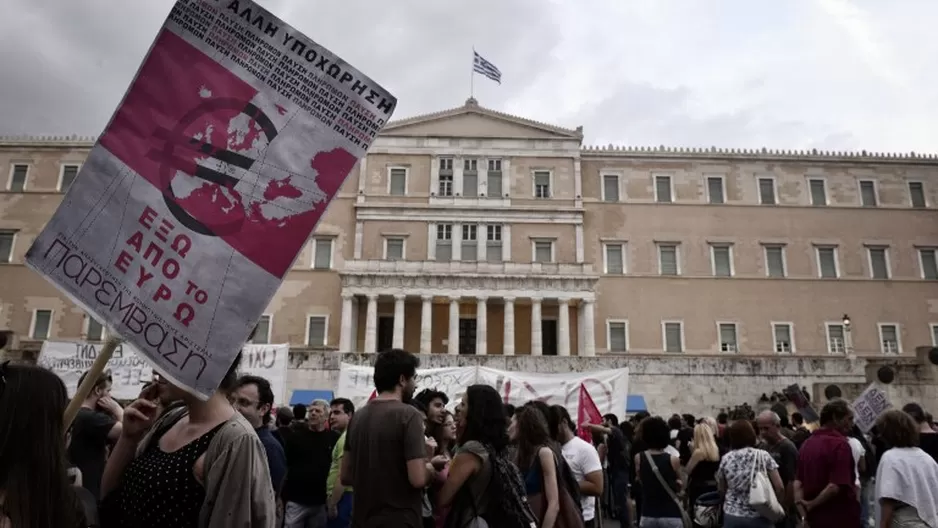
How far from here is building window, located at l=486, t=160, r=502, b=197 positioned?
34750mm

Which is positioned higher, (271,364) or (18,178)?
(18,178)

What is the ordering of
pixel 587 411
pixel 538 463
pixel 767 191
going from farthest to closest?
pixel 767 191 → pixel 587 411 → pixel 538 463

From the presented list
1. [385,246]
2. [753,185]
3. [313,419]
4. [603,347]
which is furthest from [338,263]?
[313,419]

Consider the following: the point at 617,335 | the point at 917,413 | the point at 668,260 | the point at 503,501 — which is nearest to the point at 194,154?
the point at 503,501

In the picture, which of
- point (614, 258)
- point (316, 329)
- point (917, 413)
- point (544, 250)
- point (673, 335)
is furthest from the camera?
point (614, 258)

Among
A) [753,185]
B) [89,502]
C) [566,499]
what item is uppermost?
[753,185]

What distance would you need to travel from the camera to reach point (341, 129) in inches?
103

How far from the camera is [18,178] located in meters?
35.6

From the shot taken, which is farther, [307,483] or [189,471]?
[307,483]

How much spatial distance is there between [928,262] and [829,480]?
3739 cm

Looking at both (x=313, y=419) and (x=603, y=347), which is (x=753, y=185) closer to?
(x=603, y=347)

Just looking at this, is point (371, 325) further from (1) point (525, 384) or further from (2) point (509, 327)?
(1) point (525, 384)

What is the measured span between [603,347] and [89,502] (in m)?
31.8

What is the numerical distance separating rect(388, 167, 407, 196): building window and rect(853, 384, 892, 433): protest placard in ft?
91.1
